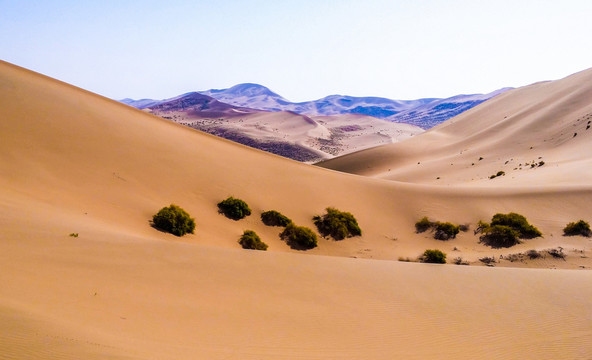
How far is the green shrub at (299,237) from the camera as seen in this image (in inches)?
571

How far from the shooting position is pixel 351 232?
53.4ft

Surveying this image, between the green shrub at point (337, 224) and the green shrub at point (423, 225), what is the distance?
288cm

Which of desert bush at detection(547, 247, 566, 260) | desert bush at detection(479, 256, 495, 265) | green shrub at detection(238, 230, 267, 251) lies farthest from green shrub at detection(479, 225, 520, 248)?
green shrub at detection(238, 230, 267, 251)

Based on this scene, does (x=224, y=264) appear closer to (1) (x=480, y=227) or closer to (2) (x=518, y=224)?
(1) (x=480, y=227)

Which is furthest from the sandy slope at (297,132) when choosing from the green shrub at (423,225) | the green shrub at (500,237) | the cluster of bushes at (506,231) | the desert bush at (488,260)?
the desert bush at (488,260)

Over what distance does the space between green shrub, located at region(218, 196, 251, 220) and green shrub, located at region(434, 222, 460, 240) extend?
25.3 ft

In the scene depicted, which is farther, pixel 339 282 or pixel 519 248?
pixel 519 248

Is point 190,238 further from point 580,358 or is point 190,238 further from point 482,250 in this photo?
point 482,250

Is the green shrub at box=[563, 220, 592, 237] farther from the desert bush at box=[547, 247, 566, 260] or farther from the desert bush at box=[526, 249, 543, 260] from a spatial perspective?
the desert bush at box=[526, 249, 543, 260]

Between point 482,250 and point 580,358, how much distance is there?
908 centimetres

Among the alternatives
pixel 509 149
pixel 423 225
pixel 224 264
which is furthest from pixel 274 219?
pixel 509 149

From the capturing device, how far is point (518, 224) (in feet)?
54.6

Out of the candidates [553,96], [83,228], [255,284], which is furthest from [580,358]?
[553,96]

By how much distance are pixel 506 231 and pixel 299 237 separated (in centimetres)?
820
